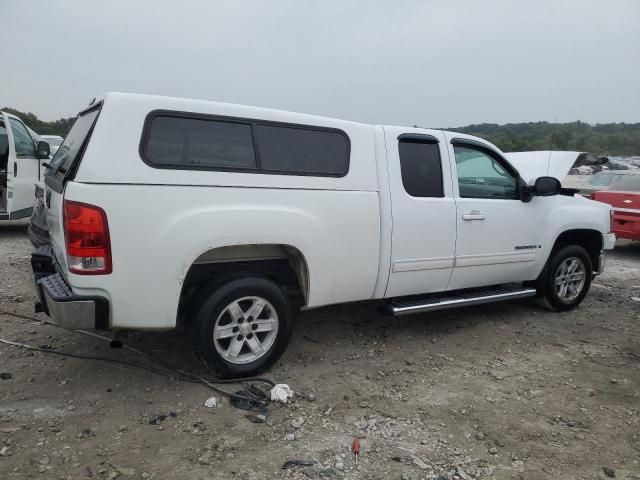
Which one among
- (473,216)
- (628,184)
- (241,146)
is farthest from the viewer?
(628,184)

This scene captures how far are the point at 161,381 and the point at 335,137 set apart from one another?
7.34 feet

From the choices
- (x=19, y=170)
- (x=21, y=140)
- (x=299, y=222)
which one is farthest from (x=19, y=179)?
(x=299, y=222)

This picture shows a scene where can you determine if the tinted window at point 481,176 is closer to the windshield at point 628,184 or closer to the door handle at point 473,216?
the door handle at point 473,216

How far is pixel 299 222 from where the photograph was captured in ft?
11.4

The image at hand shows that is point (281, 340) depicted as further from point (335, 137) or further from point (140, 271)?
point (335, 137)

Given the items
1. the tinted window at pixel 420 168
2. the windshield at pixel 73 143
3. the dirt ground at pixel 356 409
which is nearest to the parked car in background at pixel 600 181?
the dirt ground at pixel 356 409

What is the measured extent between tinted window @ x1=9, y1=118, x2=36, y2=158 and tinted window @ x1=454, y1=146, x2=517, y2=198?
6646 millimetres

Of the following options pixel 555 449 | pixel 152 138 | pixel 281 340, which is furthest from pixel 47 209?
pixel 555 449

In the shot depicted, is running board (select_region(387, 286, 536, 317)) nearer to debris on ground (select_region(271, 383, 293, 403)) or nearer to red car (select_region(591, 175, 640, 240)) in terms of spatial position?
debris on ground (select_region(271, 383, 293, 403))

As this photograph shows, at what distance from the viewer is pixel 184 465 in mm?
2615

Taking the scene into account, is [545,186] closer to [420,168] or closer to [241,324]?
[420,168]

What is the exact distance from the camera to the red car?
848cm

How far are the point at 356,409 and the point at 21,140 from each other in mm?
7188

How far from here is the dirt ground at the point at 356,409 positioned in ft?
8.77
